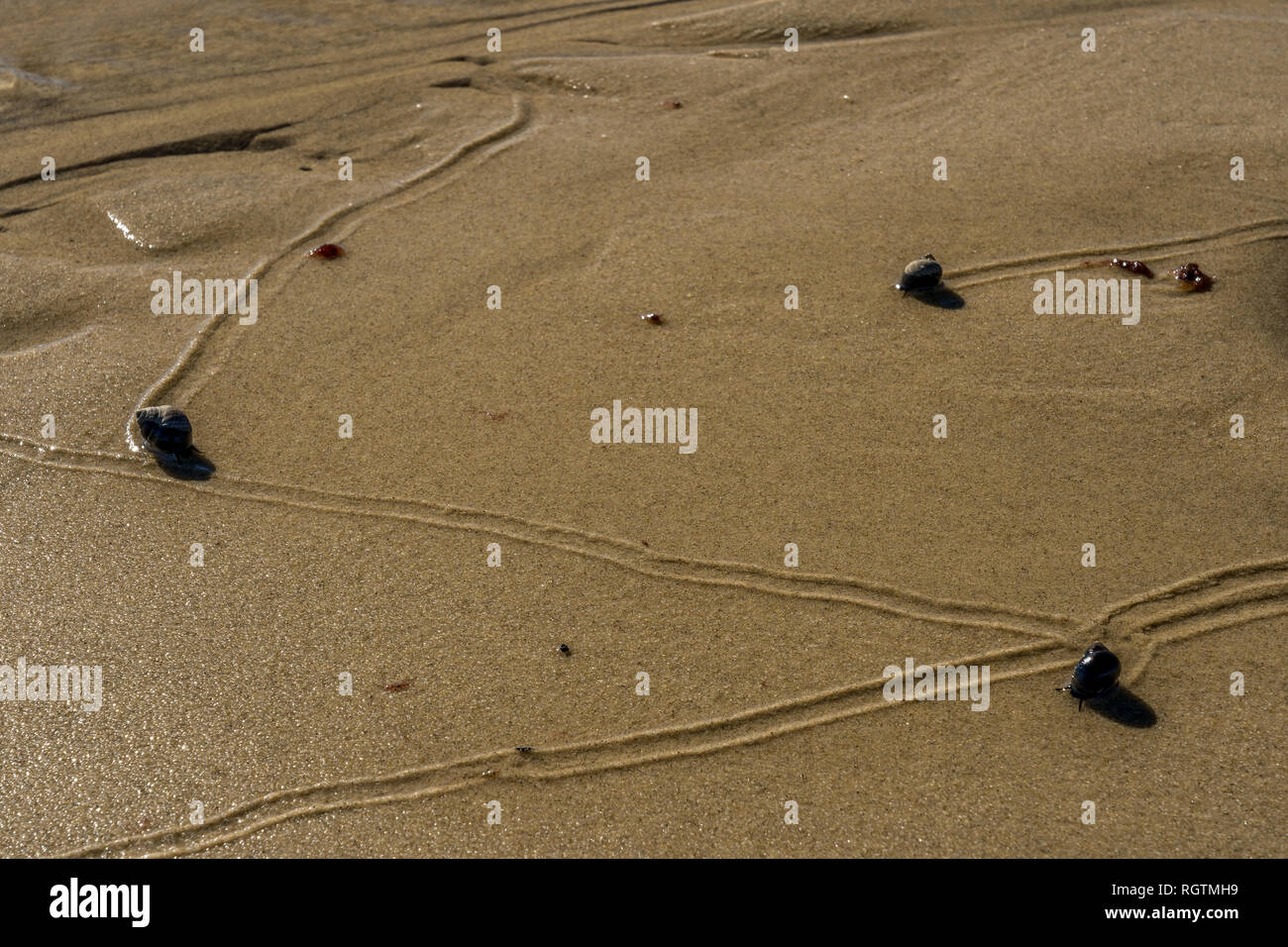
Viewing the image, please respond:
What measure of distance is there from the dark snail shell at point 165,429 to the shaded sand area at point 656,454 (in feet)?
0.44

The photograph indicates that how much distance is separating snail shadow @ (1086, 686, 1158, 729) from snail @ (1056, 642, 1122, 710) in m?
0.05

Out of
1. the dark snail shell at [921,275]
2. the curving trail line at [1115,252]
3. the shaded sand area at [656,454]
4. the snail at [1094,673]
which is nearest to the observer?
the shaded sand area at [656,454]

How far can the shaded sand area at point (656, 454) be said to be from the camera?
407 centimetres

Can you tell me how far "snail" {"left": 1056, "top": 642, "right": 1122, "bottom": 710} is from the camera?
13.7ft

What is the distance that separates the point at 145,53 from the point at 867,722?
26.1 feet

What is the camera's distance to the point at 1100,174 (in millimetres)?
7117

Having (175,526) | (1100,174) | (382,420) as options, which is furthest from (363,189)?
(1100,174)

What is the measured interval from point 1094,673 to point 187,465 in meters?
3.98

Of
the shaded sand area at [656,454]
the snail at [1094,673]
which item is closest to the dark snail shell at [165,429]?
the shaded sand area at [656,454]

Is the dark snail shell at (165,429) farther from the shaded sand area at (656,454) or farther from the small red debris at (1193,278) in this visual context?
the small red debris at (1193,278)

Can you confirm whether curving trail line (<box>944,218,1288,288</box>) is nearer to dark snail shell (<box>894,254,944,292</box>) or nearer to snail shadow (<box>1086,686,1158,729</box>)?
dark snail shell (<box>894,254,944,292</box>)

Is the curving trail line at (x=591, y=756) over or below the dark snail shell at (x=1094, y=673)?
below

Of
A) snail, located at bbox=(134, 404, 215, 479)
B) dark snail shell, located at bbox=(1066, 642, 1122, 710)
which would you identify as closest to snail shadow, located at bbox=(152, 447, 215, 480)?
snail, located at bbox=(134, 404, 215, 479)

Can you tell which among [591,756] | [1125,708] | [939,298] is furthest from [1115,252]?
[591,756]
